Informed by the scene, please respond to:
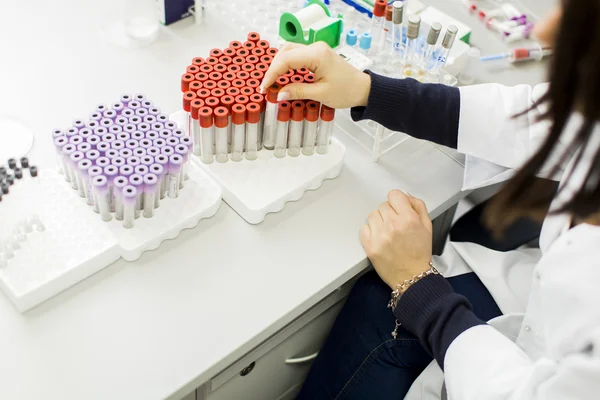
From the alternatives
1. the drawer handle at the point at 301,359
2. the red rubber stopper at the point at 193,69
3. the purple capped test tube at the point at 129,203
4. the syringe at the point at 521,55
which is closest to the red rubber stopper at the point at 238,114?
the red rubber stopper at the point at 193,69

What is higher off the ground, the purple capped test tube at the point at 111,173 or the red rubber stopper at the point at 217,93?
the red rubber stopper at the point at 217,93

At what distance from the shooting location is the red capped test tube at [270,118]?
3.60ft

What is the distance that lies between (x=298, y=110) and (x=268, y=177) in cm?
12

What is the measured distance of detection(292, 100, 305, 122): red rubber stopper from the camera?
43.8 inches

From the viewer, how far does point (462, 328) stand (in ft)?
3.28

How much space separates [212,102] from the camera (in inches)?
42.7

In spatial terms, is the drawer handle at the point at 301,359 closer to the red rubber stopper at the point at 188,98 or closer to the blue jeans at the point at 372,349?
the blue jeans at the point at 372,349

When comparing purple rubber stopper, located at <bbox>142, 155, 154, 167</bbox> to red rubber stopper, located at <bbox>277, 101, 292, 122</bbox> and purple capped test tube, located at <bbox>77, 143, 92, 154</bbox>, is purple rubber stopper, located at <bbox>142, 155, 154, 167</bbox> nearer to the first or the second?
purple capped test tube, located at <bbox>77, 143, 92, 154</bbox>

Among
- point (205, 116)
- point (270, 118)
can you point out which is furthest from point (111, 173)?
point (270, 118)

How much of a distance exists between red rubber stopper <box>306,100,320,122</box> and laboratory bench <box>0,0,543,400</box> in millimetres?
115

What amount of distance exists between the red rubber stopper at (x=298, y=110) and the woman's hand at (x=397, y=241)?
20cm

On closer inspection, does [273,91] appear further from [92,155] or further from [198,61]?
[92,155]

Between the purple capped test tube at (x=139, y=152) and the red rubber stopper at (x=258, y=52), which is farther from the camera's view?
the red rubber stopper at (x=258, y=52)

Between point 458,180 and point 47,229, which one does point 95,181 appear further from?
point 458,180
